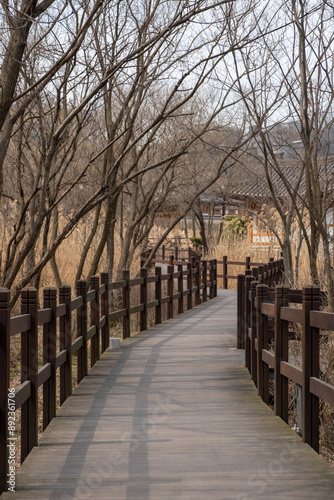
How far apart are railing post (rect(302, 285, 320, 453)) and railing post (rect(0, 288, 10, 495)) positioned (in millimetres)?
2221

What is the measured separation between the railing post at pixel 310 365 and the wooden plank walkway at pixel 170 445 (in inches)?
5.8

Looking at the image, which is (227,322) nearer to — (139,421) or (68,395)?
(68,395)

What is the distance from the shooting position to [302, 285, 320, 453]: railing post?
4.96 meters

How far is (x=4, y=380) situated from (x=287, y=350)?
2882 mm

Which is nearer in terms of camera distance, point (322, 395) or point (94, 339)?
point (322, 395)

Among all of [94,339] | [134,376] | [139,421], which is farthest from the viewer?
[94,339]

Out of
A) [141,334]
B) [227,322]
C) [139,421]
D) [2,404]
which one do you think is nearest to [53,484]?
[2,404]

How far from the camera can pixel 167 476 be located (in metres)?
4.32

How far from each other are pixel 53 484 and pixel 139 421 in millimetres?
1787

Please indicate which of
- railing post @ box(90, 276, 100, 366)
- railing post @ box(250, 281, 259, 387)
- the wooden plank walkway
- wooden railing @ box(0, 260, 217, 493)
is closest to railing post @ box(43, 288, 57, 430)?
wooden railing @ box(0, 260, 217, 493)

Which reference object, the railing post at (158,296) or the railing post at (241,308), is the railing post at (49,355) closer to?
the railing post at (241,308)

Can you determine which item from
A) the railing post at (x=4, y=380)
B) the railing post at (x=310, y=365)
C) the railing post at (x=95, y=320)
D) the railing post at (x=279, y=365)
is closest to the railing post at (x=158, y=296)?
the railing post at (x=95, y=320)

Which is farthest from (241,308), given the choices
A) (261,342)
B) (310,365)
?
(310,365)

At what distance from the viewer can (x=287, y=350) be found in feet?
19.9
